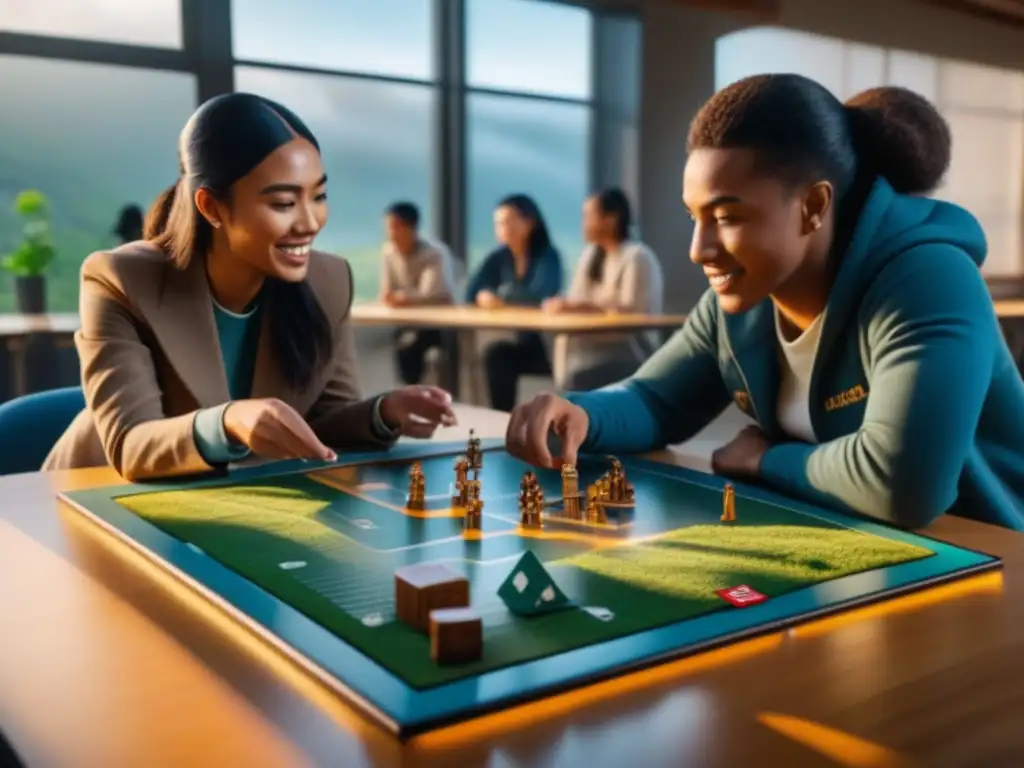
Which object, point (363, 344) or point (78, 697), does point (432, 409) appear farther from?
point (363, 344)

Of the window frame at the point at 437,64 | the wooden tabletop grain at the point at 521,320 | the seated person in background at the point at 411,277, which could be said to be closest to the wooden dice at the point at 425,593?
the wooden tabletop grain at the point at 521,320

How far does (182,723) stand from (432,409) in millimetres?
945

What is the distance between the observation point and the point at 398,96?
733cm

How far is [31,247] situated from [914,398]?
456 centimetres

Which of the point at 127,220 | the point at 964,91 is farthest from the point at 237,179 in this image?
the point at 964,91

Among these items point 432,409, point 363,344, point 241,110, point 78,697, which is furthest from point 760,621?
point 363,344

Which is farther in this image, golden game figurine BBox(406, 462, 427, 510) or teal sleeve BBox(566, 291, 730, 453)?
teal sleeve BBox(566, 291, 730, 453)

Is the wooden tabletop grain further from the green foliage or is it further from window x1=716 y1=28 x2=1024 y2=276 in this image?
window x1=716 y1=28 x2=1024 y2=276

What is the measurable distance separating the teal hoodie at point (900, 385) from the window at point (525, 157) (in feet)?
20.1

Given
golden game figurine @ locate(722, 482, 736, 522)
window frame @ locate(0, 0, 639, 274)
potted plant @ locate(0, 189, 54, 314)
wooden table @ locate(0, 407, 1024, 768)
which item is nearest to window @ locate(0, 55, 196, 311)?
window frame @ locate(0, 0, 639, 274)

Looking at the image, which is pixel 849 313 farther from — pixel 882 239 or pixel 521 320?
pixel 521 320

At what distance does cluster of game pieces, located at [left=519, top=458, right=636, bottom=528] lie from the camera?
116 centimetres

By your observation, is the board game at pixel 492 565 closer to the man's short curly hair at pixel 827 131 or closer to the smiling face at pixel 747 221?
the smiling face at pixel 747 221

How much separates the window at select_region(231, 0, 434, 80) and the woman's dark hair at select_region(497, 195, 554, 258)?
1.96 meters
